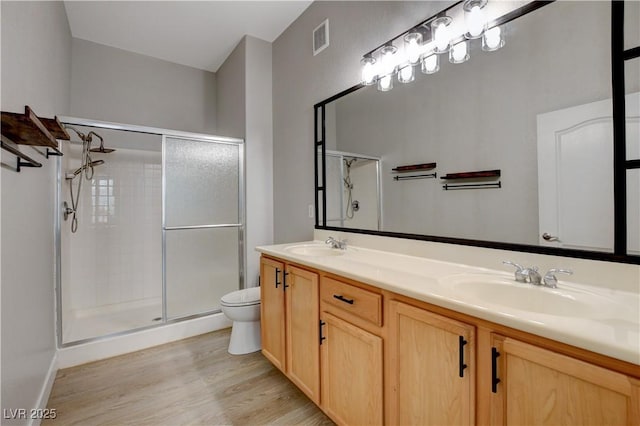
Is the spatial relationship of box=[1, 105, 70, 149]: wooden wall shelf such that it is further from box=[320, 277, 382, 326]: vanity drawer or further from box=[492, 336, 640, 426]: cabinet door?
box=[492, 336, 640, 426]: cabinet door

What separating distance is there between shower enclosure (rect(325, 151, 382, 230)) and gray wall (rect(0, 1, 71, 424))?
1742 mm

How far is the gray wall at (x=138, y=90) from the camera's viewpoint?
289cm

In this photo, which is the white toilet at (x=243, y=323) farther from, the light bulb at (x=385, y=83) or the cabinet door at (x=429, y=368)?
the light bulb at (x=385, y=83)

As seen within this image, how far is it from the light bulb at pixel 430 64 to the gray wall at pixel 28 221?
5.94 ft

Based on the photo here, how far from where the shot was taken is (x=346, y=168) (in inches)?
85.4

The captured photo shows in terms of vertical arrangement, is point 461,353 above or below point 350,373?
above

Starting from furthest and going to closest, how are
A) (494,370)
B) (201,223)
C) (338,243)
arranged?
(201,223) → (338,243) → (494,370)

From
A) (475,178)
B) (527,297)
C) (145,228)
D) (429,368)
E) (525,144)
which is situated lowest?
(429,368)

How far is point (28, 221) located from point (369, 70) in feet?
6.79

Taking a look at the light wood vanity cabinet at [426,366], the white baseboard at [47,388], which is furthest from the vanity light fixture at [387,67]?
the white baseboard at [47,388]

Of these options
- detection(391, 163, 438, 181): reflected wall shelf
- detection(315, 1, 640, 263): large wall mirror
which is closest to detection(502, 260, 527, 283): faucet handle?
detection(315, 1, 640, 263): large wall mirror

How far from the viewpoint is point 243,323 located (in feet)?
7.73

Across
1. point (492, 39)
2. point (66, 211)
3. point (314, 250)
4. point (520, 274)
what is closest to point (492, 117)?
point (492, 39)

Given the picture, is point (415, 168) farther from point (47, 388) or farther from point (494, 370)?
point (47, 388)
